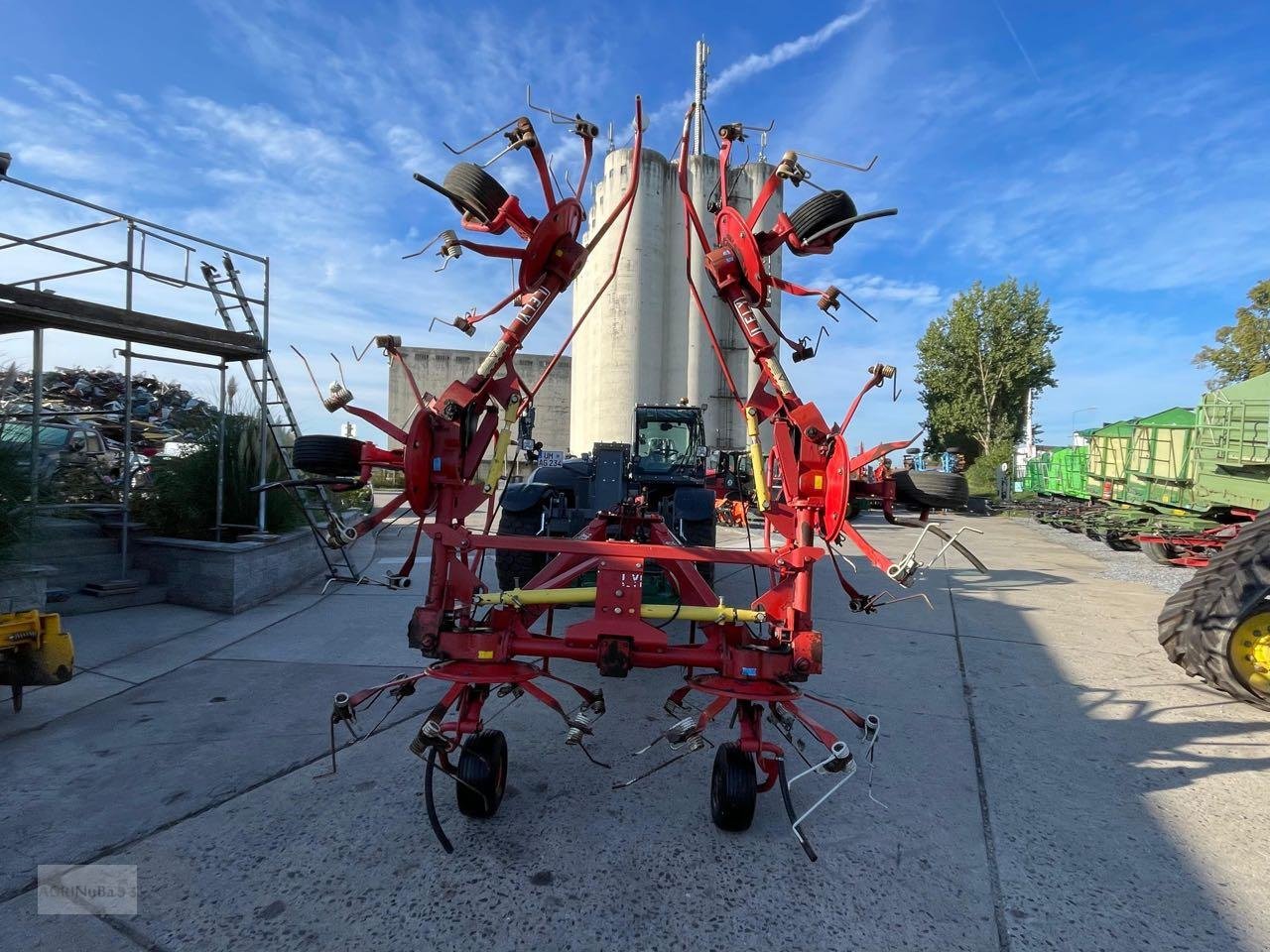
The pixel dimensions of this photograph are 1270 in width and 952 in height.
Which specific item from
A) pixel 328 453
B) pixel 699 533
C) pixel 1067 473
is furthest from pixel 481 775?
pixel 1067 473

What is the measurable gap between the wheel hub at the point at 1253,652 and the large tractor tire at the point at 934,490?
2609 millimetres

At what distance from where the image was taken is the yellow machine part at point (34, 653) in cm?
374

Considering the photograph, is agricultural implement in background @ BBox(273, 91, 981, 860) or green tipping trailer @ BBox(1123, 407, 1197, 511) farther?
green tipping trailer @ BBox(1123, 407, 1197, 511)

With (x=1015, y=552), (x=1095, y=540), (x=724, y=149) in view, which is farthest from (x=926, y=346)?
(x=724, y=149)

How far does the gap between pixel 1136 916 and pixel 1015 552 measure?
1248cm

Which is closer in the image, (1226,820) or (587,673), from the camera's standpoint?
(1226,820)

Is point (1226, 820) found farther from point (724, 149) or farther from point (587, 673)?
point (724, 149)

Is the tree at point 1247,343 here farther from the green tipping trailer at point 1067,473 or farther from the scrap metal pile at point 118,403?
the scrap metal pile at point 118,403

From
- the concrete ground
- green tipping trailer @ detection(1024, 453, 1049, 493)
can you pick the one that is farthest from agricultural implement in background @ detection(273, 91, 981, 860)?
green tipping trailer @ detection(1024, 453, 1049, 493)

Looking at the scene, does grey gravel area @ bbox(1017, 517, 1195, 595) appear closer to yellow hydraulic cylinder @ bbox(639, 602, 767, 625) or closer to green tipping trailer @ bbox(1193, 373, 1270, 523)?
green tipping trailer @ bbox(1193, 373, 1270, 523)

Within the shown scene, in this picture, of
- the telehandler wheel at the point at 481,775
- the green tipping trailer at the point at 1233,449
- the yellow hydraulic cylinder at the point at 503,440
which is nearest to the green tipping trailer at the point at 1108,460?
the green tipping trailer at the point at 1233,449

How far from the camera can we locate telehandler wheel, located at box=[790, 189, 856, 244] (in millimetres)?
3580

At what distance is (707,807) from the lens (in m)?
3.12

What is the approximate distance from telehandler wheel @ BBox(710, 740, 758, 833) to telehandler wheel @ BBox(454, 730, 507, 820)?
0.98m
